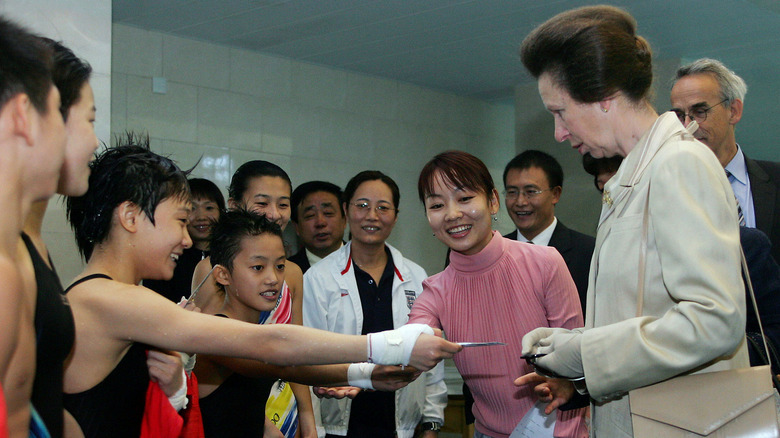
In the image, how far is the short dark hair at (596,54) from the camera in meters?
1.58

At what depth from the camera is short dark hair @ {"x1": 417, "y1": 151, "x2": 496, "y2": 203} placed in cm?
252

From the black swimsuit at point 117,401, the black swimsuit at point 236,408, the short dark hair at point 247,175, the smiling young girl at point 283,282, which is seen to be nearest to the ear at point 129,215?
the black swimsuit at point 117,401

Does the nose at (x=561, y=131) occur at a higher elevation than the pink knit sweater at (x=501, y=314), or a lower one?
higher

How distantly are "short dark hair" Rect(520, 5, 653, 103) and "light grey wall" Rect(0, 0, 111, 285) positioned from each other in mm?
2390

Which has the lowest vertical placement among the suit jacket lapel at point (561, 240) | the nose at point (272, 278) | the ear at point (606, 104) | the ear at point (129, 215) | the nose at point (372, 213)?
the nose at point (272, 278)

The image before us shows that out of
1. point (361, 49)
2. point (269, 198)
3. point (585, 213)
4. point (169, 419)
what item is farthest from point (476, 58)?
point (169, 419)

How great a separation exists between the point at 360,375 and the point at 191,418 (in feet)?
1.84

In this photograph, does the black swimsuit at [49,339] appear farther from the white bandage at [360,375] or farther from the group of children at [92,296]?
the white bandage at [360,375]

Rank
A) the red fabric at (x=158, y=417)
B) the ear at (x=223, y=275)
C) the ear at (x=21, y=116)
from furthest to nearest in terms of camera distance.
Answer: the ear at (x=223, y=275)
the red fabric at (x=158, y=417)
the ear at (x=21, y=116)

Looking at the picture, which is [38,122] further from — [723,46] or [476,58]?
[723,46]

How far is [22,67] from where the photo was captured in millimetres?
1183

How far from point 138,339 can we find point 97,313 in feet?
0.37

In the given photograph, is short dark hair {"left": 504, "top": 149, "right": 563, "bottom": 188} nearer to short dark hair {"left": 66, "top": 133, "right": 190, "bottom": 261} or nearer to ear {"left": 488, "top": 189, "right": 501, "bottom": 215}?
ear {"left": 488, "top": 189, "right": 501, "bottom": 215}

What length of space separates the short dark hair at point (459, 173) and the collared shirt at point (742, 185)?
99 cm
